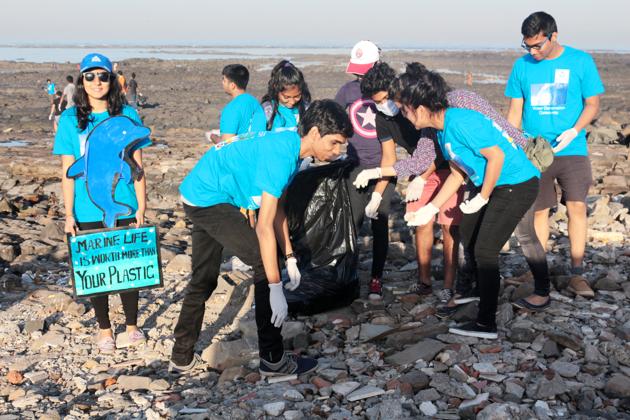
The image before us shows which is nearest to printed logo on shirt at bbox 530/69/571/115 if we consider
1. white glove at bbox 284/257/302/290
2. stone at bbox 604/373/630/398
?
stone at bbox 604/373/630/398

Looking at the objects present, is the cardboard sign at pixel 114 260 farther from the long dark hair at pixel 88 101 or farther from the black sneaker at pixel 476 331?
the black sneaker at pixel 476 331

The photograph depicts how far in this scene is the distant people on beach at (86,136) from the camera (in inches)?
154

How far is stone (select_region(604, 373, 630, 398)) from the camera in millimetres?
3262

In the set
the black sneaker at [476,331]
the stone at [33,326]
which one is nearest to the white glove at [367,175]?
the black sneaker at [476,331]

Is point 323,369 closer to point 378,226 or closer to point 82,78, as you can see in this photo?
point 378,226

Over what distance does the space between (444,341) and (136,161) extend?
6.60 feet

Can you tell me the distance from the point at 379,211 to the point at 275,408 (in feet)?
5.82

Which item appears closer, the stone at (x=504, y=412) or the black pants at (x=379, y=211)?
the stone at (x=504, y=412)

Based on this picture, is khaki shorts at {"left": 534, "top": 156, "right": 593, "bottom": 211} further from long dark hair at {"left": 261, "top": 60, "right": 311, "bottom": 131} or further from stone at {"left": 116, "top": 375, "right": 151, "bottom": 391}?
stone at {"left": 116, "top": 375, "right": 151, "bottom": 391}

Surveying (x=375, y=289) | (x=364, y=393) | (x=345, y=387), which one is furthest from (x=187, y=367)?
(x=375, y=289)

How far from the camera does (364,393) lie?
3418 millimetres

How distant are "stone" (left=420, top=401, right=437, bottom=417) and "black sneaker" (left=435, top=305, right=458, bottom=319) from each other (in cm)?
115

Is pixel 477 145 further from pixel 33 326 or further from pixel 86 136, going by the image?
pixel 33 326

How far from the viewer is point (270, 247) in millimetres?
3312
